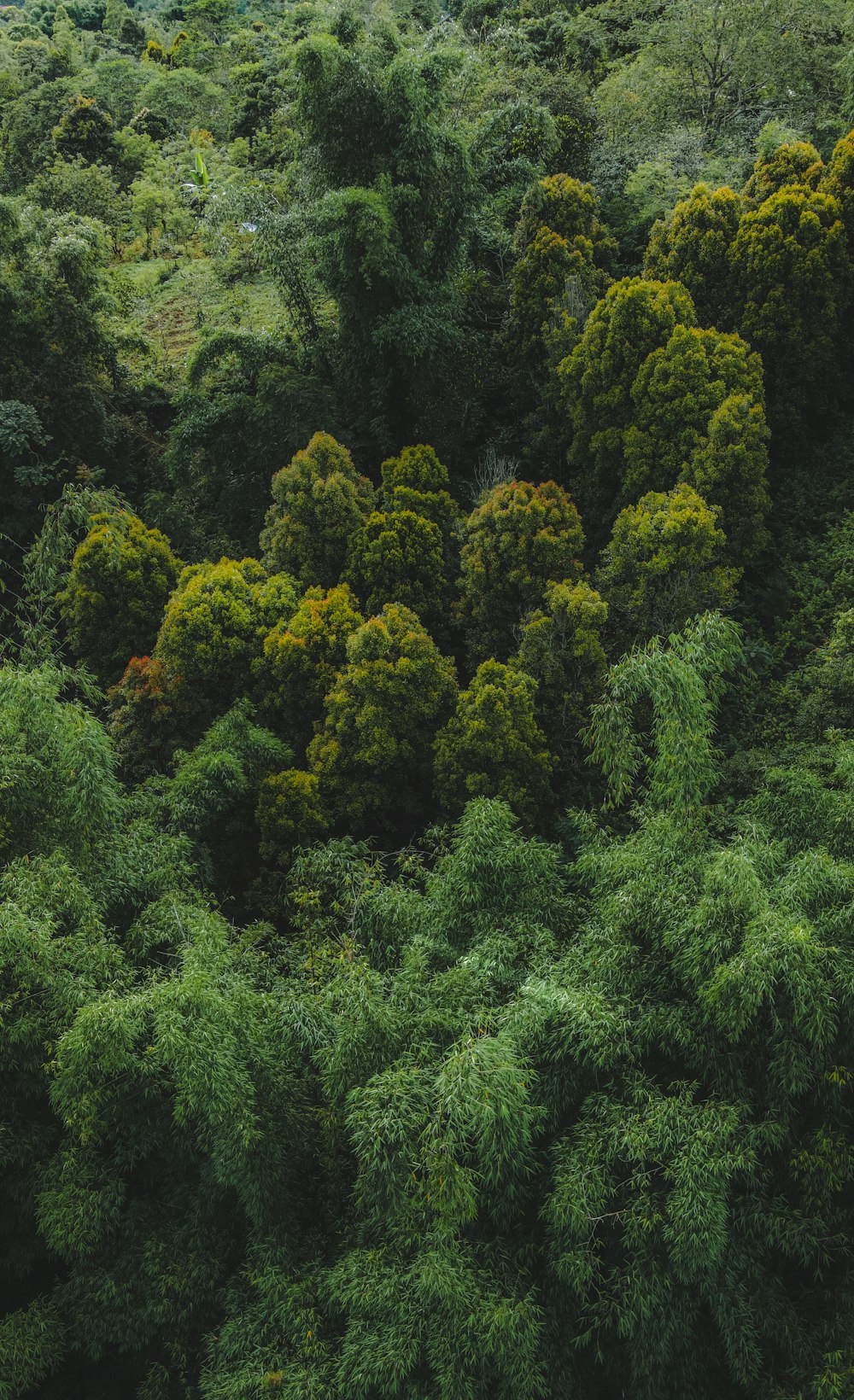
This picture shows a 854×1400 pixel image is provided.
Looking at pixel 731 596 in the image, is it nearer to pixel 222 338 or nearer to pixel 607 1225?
pixel 607 1225

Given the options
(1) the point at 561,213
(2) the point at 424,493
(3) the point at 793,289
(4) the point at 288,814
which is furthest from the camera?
(1) the point at 561,213

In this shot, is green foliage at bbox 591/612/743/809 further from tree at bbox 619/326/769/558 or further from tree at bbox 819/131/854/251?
tree at bbox 819/131/854/251

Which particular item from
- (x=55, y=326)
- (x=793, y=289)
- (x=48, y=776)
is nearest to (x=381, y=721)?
(x=48, y=776)

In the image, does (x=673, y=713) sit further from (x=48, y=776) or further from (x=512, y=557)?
(x=48, y=776)

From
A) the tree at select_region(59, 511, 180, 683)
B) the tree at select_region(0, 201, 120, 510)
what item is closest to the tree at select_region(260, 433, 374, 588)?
the tree at select_region(59, 511, 180, 683)

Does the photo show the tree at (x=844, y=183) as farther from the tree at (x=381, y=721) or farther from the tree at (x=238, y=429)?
the tree at (x=381, y=721)

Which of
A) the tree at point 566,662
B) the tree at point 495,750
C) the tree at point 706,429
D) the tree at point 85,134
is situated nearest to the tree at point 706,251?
the tree at point 706,429
